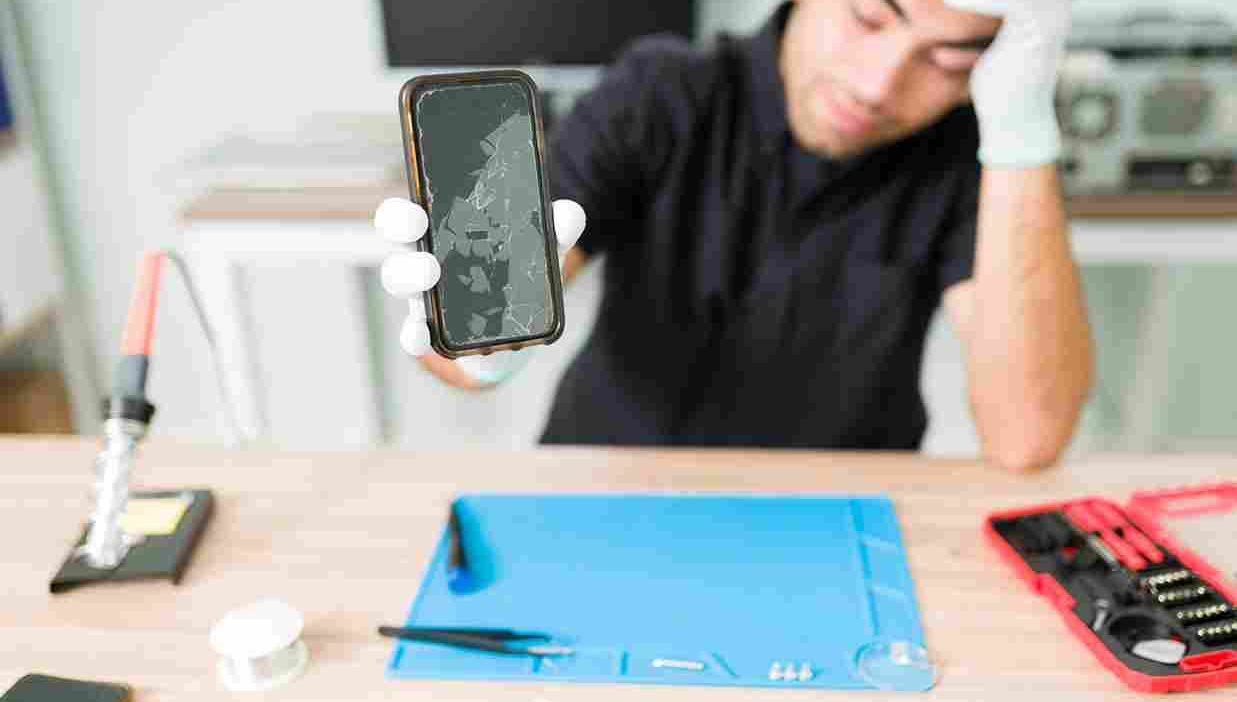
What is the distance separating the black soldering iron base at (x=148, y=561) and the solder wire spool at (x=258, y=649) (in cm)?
11

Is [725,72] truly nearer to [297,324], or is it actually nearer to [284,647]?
[284,647]

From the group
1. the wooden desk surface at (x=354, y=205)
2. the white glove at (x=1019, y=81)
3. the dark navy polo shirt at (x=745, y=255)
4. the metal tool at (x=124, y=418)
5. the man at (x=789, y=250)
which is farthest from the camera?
the wooden desk surface at (x=354, y=205)

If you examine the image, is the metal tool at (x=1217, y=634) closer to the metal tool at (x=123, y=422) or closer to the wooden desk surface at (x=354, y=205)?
the metal tool at (x=123, y=422)

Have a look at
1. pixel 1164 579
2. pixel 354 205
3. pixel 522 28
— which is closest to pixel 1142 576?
pixel 1164 579

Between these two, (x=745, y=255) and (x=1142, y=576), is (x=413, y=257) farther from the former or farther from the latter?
(x=745, y=255)

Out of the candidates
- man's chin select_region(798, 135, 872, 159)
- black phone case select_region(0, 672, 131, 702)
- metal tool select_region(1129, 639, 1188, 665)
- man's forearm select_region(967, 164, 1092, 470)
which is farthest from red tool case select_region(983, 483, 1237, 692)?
black phone case select_region(0, 672, 131, 702)

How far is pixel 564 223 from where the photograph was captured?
0.60 metres

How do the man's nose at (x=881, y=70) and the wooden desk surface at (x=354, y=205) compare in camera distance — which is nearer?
the man's nose at (x=881, y=70)

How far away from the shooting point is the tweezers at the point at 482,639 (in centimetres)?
62

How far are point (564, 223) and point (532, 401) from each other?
5.57ft

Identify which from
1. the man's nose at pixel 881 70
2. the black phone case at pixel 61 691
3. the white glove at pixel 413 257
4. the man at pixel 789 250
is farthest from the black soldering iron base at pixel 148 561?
the man's nose at pixel 881 70

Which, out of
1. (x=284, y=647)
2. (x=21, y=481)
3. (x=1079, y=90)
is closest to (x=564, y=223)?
(x=284, y=647)

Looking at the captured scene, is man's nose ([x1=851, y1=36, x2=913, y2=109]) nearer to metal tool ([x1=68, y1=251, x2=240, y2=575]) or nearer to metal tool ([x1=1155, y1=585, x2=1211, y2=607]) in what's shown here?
metal tool ([x1=1155, y1=585, x2=1211, y2=607])

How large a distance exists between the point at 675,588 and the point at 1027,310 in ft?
1.62
